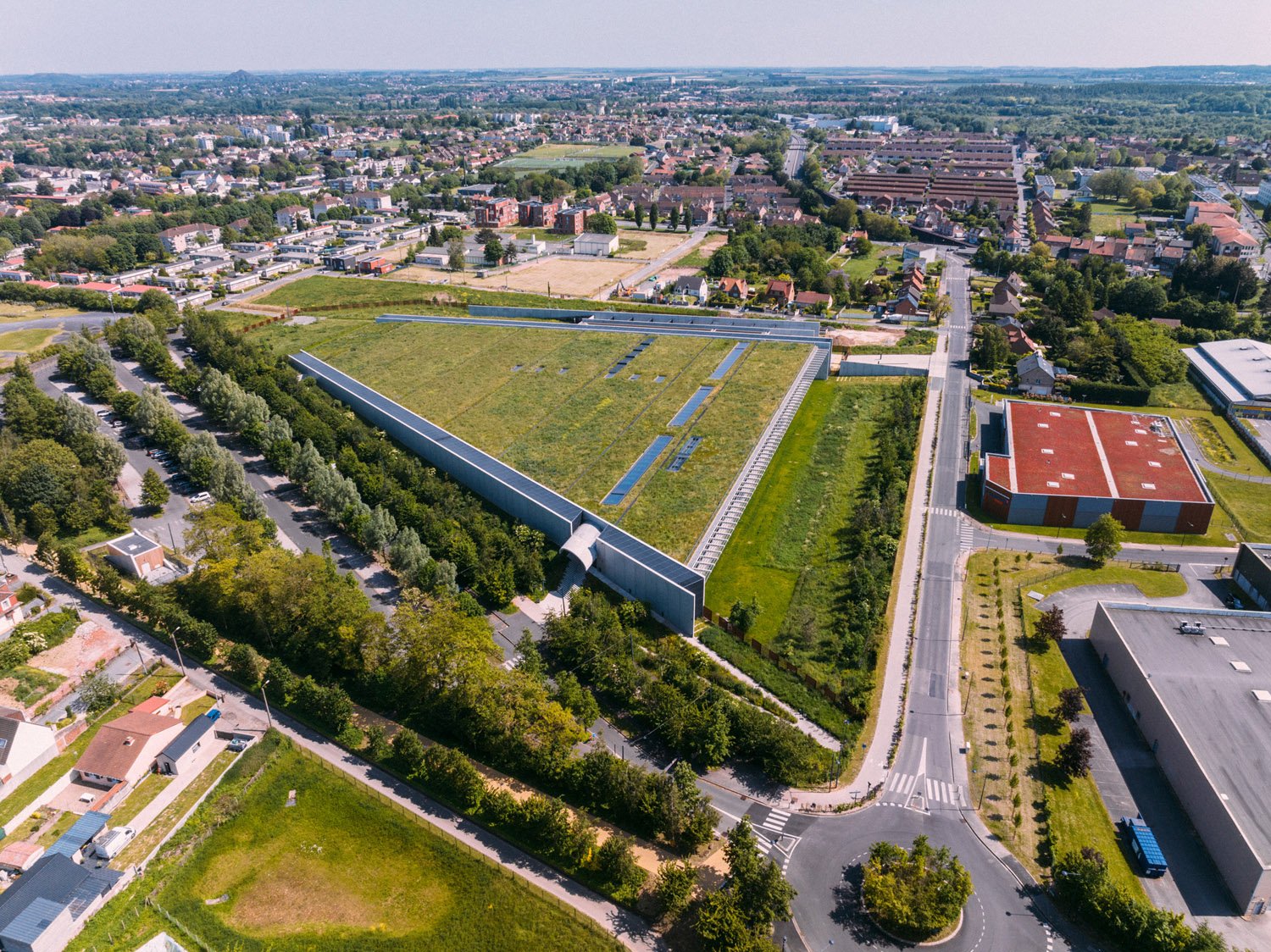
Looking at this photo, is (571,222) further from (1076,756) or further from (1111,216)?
(1076,756)

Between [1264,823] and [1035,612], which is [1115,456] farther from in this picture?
[1264,823]

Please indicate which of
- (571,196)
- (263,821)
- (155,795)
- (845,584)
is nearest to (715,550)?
(845,584)

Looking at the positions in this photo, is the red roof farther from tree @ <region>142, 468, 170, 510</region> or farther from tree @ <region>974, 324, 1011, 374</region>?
tree @ <region>142, 468, 170, 510</region>

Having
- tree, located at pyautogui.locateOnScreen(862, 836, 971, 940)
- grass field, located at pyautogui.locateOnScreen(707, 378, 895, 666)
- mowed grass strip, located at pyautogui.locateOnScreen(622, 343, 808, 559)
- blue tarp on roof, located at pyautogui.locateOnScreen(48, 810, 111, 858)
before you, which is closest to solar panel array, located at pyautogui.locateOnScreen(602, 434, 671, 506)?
mowed grass strip, located at pyautogui.locateOnScreen(622, 343, 808, 559)

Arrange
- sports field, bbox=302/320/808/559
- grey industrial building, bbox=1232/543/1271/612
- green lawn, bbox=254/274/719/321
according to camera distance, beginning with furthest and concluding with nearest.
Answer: green lawn, bbox=254/274/719/321
sports field, bbox=302/320/808/559
grey industrial building, bbox=1232/543/1271/612

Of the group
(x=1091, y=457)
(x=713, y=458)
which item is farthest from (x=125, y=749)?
(x=1091, y=457)

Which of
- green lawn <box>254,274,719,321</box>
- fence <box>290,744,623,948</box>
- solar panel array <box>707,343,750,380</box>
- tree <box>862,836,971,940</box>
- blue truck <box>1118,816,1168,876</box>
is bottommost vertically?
fence <box>290,744,623,948</box>
